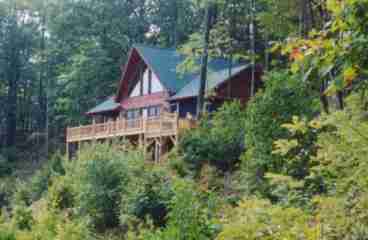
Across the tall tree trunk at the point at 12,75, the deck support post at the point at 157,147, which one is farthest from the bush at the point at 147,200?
the tall tree trunk at the point at 12,75

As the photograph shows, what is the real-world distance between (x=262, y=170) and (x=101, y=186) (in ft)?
13.8

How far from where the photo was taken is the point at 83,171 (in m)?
11.8

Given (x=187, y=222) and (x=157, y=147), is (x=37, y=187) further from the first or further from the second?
(x=187, y=222)

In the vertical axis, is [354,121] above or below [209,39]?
below

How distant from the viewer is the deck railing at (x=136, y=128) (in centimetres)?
1772

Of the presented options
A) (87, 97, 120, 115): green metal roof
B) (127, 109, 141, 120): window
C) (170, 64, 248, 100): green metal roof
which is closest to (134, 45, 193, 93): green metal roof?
(170, 64, 248, 100): green metal roof

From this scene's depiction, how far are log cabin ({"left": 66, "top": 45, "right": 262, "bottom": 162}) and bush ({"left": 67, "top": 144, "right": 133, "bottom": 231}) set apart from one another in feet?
18.9

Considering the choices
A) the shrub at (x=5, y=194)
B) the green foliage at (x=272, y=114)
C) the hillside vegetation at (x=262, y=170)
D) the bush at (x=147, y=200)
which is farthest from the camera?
the shrub at (x=5, y=194)

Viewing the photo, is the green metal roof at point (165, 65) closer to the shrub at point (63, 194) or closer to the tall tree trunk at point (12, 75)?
the shrub at point (63, 194)

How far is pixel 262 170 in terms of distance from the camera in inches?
340

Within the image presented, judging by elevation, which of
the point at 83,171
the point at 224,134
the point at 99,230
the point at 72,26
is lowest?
the point at 99,230

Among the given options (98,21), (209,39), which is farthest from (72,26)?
(209,39)

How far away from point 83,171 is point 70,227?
344 centimetres

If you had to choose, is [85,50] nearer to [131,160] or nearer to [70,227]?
[131,160]
